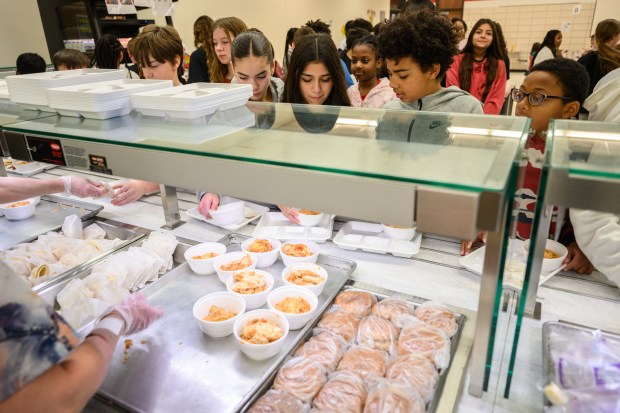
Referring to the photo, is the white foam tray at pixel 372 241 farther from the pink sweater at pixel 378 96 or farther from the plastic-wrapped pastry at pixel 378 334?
the pink sweater at pixel 378 96

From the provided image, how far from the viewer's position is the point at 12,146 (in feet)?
4.28

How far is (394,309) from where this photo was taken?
4.19 feet

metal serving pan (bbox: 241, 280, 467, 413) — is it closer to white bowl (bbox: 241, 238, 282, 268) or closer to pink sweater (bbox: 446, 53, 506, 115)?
white bowl (bbox: 241, 238, 282, 268)

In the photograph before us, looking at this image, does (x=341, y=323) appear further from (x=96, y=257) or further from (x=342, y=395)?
(x=96, y=257)

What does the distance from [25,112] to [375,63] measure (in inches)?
92.3

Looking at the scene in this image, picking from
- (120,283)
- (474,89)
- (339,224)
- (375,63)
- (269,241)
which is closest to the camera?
(120,283)

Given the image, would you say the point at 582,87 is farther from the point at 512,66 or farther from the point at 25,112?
the point at 512,66

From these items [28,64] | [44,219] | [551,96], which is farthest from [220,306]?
[28,64]

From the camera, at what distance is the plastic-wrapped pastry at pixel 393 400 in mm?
948

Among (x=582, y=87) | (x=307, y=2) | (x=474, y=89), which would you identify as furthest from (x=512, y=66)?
(x=582, y=87)

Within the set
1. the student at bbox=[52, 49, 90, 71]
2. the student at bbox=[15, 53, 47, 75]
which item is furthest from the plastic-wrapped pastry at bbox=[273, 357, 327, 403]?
the student at bbox=[15, 53, 47, 75]

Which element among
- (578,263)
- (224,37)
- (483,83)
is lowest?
(578,263)

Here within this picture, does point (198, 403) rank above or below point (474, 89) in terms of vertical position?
below

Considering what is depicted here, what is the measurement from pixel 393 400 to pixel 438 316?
340mm
